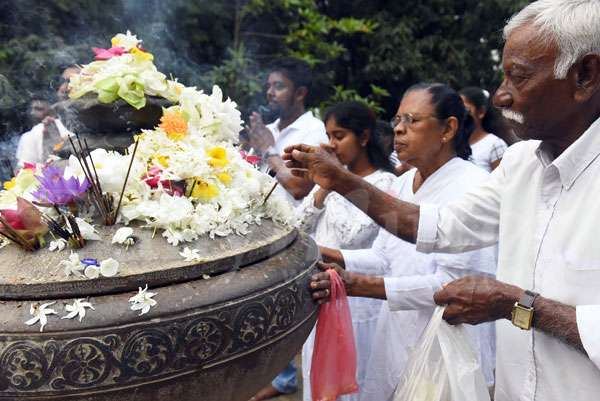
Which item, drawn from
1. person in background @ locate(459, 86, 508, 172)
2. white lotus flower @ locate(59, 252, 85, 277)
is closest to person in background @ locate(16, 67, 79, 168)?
white lotus flower @ locate(59, 252, 85, 277)

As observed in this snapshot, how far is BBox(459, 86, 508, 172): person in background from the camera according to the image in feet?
16.3

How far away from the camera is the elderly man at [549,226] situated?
1.82 metres

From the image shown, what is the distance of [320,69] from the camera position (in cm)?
904

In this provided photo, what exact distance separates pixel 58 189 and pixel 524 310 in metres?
1.43

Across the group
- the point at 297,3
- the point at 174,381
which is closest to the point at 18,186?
the point at 174,381

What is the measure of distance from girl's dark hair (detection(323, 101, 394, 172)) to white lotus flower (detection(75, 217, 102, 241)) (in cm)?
212

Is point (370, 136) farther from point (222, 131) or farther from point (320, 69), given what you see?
point (320, 69)

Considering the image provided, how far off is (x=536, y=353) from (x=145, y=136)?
148cm

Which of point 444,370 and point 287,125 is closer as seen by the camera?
point 444,370

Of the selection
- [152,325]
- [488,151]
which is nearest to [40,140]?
[152,325]

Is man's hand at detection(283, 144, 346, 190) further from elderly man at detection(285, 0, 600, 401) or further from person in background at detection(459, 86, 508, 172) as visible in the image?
person in background at detection(459, 86, 508, 172)

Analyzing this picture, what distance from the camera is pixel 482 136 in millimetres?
5312

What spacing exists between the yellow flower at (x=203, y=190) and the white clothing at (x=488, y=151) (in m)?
3.44

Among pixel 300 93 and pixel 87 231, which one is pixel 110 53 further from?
pixel 300 93
